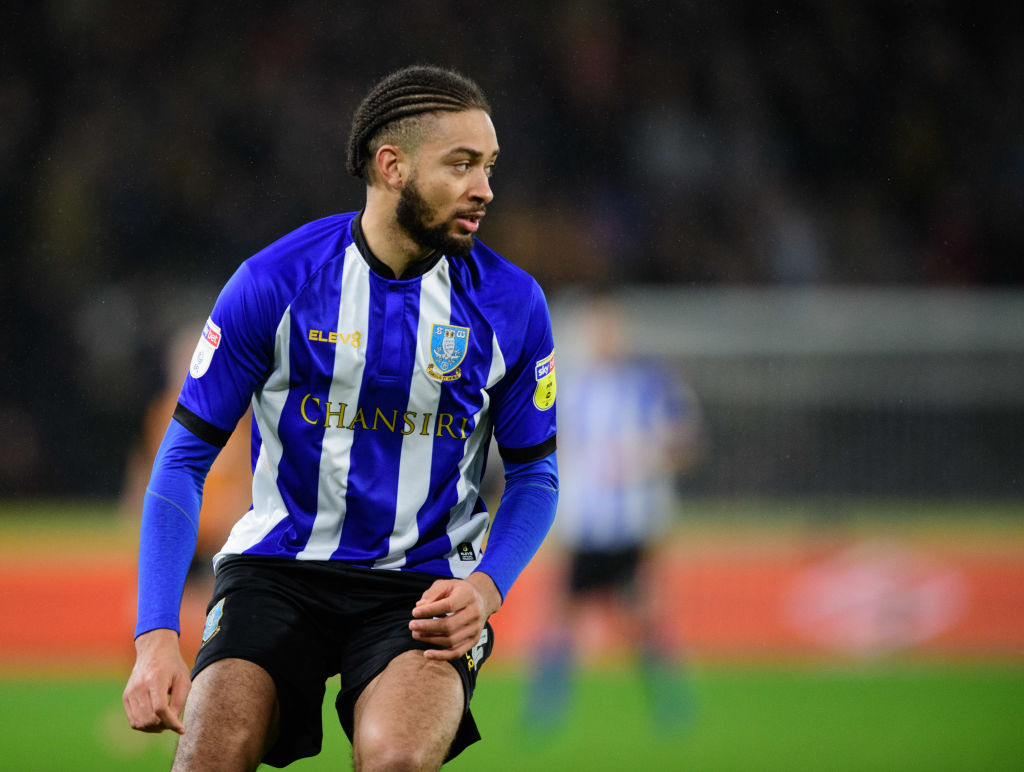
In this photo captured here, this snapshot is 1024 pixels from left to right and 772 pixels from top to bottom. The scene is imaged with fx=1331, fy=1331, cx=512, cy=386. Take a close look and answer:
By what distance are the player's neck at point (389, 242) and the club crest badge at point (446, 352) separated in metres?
0.16

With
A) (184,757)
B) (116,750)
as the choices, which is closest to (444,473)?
(184,757)

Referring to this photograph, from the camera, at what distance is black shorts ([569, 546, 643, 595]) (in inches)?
278

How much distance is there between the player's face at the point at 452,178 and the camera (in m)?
2.80

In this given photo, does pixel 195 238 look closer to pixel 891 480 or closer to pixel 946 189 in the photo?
pixel 891 480

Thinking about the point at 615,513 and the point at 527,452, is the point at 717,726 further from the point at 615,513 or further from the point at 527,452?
the point at 527,452

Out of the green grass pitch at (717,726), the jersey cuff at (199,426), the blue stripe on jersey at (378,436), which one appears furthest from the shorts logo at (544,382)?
the green grass pitch at (717,726)

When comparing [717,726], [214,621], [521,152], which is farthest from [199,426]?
[521,152]

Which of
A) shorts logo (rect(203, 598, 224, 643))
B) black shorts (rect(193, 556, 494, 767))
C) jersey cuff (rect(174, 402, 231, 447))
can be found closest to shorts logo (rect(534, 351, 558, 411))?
black shorts (rect(193, 556, 494, 767))

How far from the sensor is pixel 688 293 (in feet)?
39.2

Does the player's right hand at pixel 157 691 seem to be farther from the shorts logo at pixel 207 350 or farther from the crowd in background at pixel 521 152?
the crowd in background at pixel 521 152

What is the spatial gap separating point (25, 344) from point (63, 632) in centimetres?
370

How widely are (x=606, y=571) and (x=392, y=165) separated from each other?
4504 mm

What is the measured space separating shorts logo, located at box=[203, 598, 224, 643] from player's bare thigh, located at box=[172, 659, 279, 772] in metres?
0.10

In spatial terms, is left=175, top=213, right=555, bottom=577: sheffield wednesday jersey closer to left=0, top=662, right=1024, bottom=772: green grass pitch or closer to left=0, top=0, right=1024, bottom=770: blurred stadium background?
left=0, top=662, right=1024, bottom=772: green grass pitch
